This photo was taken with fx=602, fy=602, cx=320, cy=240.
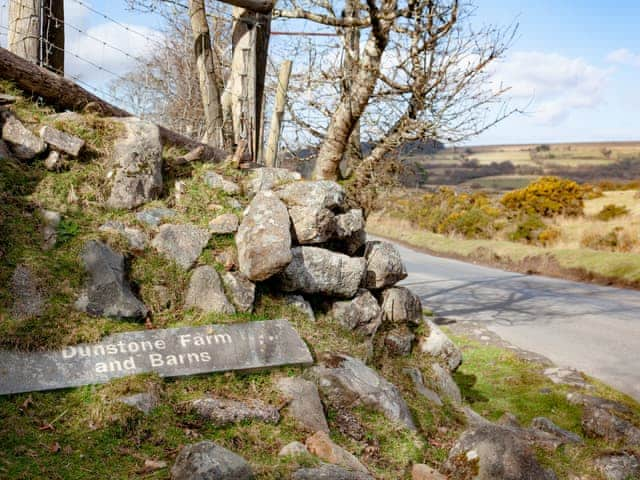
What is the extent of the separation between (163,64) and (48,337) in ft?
56.0

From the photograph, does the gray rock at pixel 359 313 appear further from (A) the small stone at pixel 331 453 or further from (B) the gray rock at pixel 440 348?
(A) the small stone at pixel 331 453

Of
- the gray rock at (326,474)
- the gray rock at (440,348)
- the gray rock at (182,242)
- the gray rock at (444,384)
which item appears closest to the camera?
the gray rock at (326,474)

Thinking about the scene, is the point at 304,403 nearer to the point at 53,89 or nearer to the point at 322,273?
the point at 322,273

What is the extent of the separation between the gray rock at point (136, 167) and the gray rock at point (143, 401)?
7.85 feet

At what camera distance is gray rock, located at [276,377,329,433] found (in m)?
4.69

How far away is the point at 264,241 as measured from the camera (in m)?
5.77

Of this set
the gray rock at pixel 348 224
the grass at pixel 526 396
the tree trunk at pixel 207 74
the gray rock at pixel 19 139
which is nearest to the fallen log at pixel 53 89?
the gray rock at pixel 19 139

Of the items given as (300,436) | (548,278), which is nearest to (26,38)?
(300,436)

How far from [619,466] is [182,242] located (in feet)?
15.1

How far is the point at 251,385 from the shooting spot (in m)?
4.93

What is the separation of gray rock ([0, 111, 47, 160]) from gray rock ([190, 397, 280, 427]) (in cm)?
324

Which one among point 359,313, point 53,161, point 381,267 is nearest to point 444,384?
point 359,313

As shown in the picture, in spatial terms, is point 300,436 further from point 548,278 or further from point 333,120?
point 548,278

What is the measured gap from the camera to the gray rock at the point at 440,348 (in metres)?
7.26
